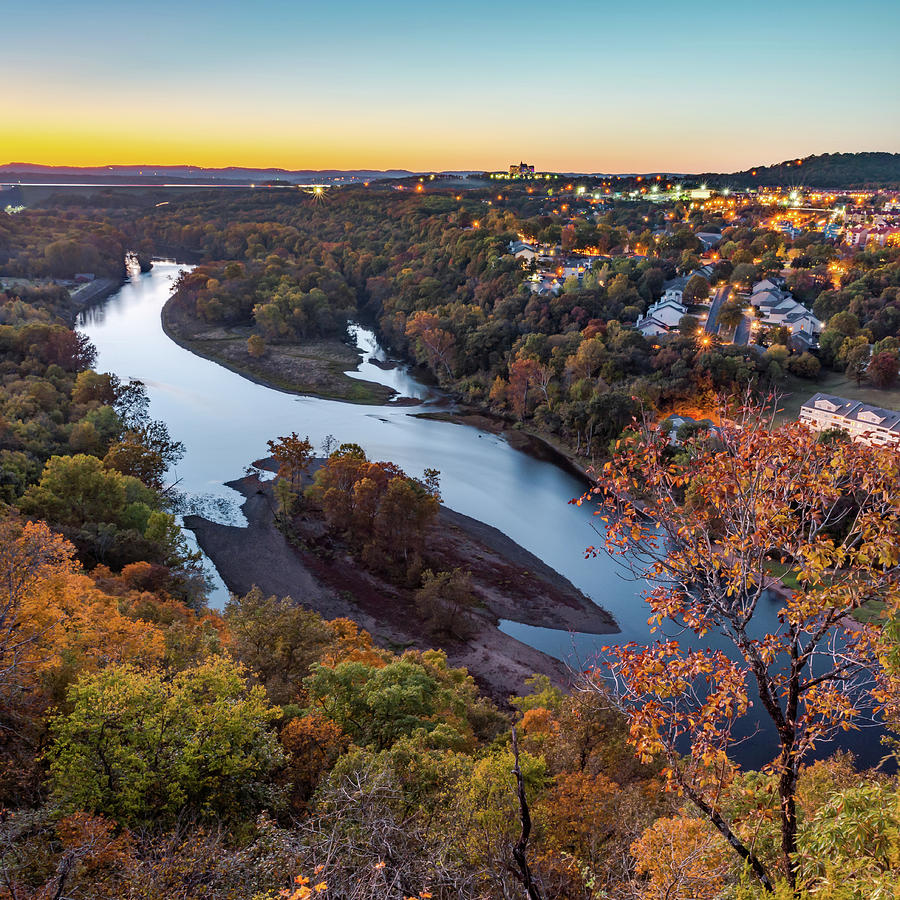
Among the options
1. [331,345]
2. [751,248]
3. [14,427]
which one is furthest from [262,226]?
[14,427]

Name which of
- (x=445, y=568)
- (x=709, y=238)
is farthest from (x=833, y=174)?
(x=445, y=568)

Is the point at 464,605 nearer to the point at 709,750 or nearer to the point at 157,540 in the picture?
the point at 157,540

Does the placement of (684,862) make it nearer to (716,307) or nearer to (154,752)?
(154,752)

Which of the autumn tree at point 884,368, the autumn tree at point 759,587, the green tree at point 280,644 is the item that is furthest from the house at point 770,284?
the autumn tree at point 759,587

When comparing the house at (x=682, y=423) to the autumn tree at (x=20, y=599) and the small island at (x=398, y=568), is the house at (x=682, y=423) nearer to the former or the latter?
the small island at (x=398, y=568)

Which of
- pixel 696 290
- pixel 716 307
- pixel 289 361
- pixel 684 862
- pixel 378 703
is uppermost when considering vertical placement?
pixel 696 290

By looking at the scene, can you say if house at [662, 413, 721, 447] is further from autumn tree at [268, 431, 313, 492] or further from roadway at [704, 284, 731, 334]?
autumn tree at [268, 431, 313, 492]
